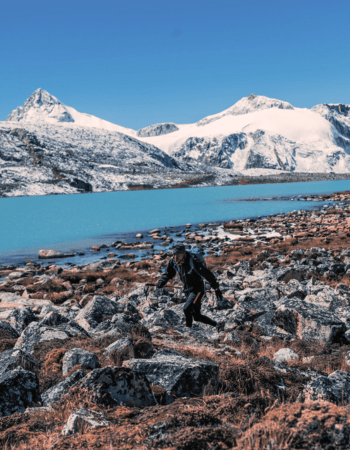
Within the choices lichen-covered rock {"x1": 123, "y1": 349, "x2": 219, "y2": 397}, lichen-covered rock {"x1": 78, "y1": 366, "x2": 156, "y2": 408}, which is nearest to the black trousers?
lichen-covered rock {"x1": 123, "y1": 349, "x2": 219, "y2": 397}

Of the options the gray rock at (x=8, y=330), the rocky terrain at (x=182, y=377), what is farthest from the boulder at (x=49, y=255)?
the gray rock at (x=8, y=330)

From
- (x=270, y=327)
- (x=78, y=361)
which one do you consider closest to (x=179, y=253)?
(x=78, y=361)

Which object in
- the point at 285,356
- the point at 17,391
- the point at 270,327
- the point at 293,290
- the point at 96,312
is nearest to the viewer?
the point at 17,391

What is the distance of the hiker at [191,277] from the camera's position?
26.7 ft

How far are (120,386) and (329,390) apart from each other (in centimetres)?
281

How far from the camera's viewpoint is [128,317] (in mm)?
9328

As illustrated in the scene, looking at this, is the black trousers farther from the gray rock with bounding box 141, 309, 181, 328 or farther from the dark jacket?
the gray rock with bounding box 141, 309, 181, 328

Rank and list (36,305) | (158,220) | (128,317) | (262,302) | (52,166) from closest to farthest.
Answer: (128,317), (262,302), (36,305), (158,220), (52,166)

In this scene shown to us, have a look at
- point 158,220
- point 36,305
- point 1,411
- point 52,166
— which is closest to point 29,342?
point 1,411

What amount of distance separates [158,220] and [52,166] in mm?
127489

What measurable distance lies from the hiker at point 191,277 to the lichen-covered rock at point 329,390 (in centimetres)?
388

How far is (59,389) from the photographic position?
492 cm

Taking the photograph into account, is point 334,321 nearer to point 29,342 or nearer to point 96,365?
point 96,365

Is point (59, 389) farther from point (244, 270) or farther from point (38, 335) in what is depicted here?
point (244, 270)
